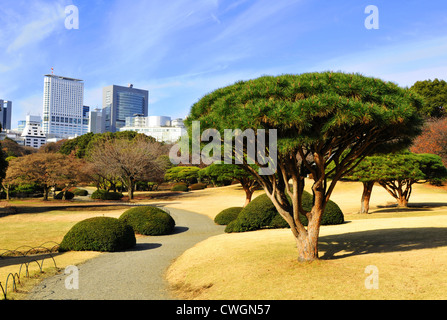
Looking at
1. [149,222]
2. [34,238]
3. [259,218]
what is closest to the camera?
[34,238]

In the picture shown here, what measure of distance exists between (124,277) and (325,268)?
5.75m

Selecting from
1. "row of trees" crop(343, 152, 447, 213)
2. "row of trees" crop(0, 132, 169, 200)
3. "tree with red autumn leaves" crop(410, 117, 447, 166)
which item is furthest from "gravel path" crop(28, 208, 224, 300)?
"tree with red autumn leaves" crop(410, 117, 447, 166)

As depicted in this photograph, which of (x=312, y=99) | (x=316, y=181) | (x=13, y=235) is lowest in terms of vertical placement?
(x=13, y=235)

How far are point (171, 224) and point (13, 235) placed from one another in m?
9.08

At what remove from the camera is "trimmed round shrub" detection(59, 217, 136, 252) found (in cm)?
1386

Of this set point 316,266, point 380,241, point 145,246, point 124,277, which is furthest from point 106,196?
point 316,266

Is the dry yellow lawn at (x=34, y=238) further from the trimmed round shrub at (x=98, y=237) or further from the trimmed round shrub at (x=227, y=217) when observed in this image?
the trimmed round shrub at (x=227, y=217)

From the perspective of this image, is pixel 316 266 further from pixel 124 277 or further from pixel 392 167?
pixel 392 167

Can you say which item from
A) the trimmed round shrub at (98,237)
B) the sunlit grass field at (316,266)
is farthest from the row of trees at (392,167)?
the trimmed round shrub at (98,237)

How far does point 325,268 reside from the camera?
8.87m
